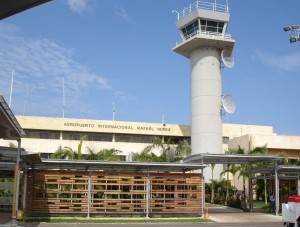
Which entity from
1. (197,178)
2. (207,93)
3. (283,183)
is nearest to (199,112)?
(207,93)

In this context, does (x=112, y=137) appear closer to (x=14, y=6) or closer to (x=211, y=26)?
(x=211, y=26)

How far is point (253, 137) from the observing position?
56.2m

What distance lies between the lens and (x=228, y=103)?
178ft

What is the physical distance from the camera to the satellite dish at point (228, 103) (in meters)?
53.9

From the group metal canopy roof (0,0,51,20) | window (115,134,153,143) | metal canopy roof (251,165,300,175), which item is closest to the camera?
metal canopy roof (0,0,51,20)

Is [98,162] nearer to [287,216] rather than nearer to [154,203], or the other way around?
[154,203]

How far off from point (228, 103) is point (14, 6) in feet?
172

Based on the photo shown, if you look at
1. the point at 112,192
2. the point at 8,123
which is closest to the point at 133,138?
the point at 112,192

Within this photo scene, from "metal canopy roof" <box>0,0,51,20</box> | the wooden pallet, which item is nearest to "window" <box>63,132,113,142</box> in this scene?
the wooden pallet

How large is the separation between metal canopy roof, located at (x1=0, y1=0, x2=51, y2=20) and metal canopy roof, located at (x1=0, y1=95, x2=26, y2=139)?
30.0ft

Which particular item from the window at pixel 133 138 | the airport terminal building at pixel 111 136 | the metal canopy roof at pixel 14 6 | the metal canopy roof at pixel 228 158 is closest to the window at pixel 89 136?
the airport terminal building at pixel 111 136

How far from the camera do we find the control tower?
177 feet

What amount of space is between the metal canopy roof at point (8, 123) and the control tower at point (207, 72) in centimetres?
3851

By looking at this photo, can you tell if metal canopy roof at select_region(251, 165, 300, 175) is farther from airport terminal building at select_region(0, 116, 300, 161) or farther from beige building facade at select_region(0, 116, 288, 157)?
beige building facade at select_region(0, 116, 288, 157)
